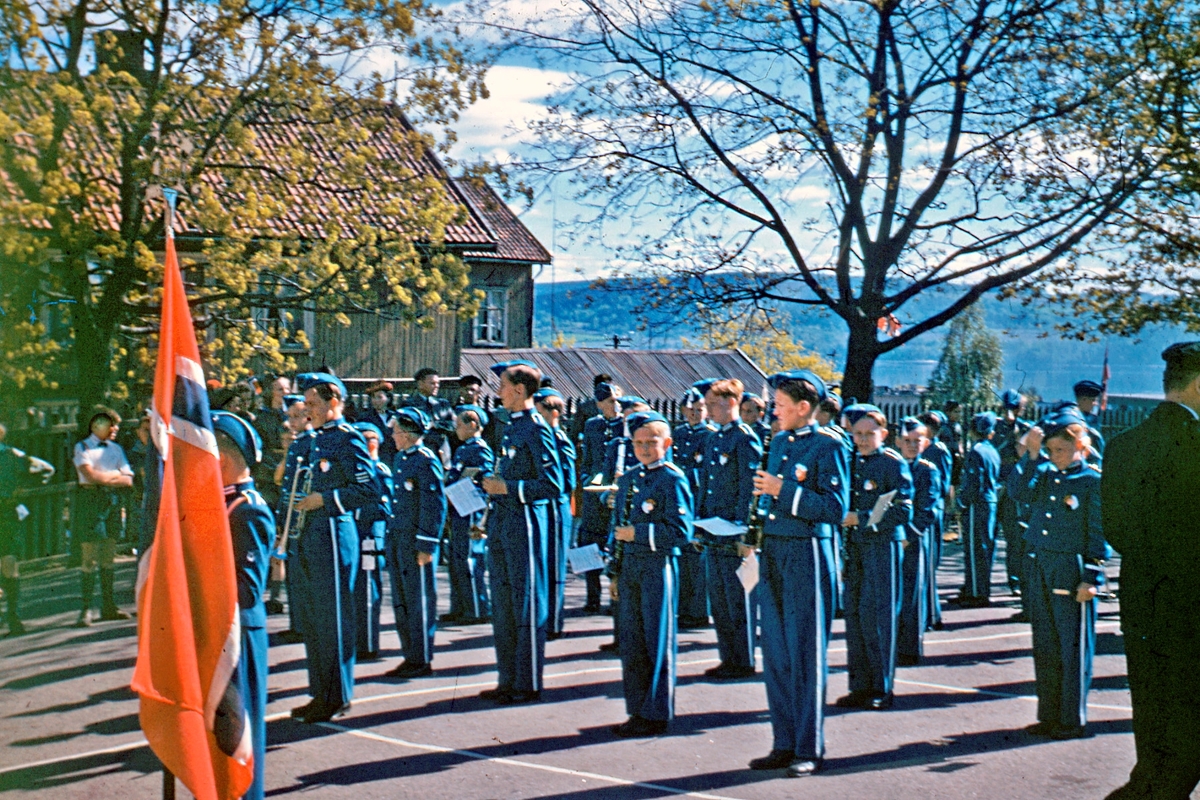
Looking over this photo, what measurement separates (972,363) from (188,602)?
110797 millimetres

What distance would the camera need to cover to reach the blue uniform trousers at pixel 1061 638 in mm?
8062

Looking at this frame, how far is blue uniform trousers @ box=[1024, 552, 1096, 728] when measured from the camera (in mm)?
8062

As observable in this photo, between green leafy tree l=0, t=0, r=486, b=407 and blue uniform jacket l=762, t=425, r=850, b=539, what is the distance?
10295 millimetres

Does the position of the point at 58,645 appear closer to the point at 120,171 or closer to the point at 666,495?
the point at 666,495

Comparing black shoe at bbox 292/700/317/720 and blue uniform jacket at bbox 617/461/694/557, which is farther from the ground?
blue uniform jacket at bbox 617/461/694/557

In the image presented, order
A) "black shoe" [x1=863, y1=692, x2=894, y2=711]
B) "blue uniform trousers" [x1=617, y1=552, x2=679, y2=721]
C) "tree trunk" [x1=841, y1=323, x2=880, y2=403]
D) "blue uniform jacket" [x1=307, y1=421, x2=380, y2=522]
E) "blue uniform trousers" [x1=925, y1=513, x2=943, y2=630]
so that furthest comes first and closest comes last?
1. "tree trunk" [x1=841, y1=323, x2=880, y2=403]
2. "blue uniform trousers" [x1=925, y1=513, x2=943, y2=630]
3. "black shoe" [x1=863, y1=692, x2=894, y2=711]
4. "blue uniform jacket" [x1=307, y1=421, x2=380, y2=522]
5. "blue uniform trousers" [x1=617, y1=552, x2=679, y2=721]

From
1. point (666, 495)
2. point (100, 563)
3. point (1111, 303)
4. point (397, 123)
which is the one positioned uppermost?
point (397, 123)

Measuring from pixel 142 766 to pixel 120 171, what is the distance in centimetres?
1139

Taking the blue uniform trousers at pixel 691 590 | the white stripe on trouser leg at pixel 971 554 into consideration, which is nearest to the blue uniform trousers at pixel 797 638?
the blue uniform trousers at pixel 691 590

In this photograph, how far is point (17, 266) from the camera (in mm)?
15281

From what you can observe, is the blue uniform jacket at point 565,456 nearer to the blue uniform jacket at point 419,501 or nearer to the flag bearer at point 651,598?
the blue uniform jacket at point 419,501

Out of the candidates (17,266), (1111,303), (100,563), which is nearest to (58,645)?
(100,563)

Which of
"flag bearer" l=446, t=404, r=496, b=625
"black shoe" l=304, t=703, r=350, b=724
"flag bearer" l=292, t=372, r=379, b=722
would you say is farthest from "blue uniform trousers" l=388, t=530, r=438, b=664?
"flag bearer" l=446, t=404, r=496, b=625

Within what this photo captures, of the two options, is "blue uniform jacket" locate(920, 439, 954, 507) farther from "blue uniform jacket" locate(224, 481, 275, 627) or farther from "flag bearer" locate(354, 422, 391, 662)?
"blue uniform jacket" locate(224, 481, 275, 627)
